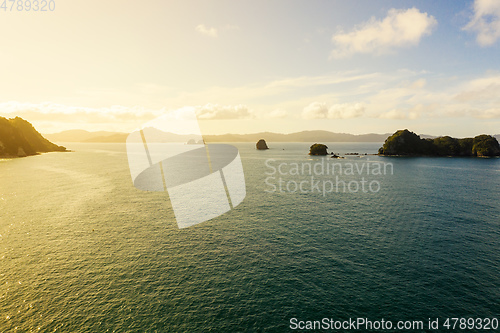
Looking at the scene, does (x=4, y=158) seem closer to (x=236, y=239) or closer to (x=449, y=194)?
(x=236, y=239)

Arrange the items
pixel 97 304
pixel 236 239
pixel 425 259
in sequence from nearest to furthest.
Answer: pixel 97 304
pixel 425 259
pixel 236 239

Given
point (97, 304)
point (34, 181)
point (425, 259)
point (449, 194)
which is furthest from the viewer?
point (34, 181)

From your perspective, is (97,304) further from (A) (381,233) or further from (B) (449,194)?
(B) (449,194)

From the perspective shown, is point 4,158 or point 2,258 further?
point 4,158

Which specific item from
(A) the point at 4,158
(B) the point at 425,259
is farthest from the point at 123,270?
(A) the point at 4,158

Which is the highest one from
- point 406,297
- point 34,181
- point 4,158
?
point 4,158

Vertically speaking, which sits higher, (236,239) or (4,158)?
(4,158)

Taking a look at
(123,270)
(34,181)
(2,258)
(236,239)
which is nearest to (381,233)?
(236,239)
